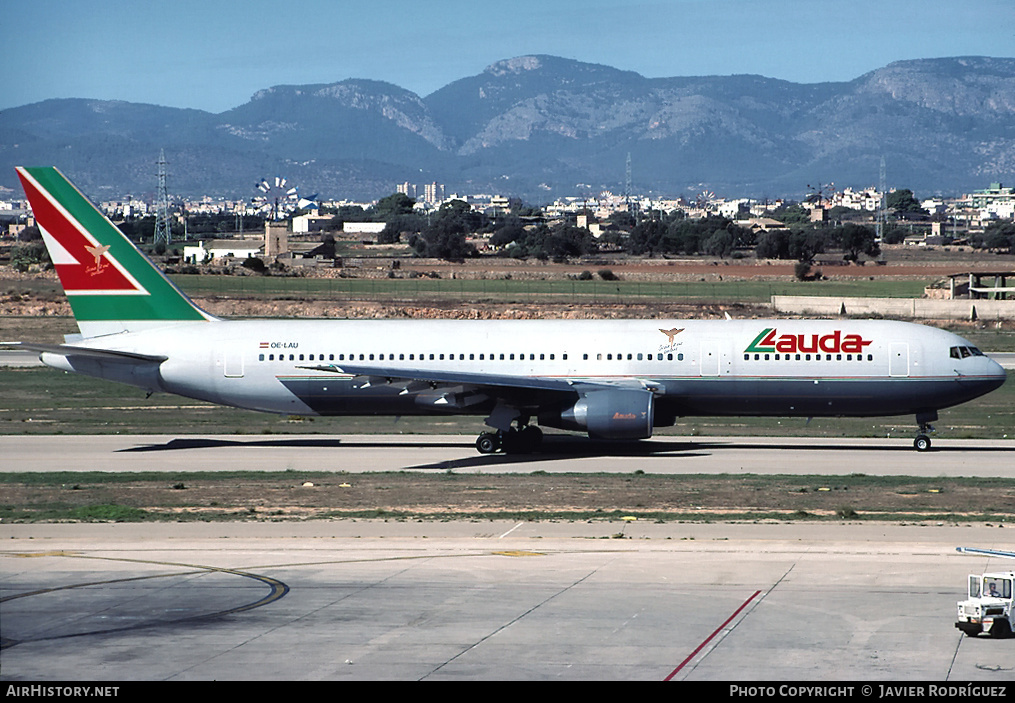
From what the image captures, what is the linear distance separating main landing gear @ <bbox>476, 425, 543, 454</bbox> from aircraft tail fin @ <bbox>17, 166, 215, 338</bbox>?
12.1 meters

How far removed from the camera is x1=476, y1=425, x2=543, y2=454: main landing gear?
41.1 meters

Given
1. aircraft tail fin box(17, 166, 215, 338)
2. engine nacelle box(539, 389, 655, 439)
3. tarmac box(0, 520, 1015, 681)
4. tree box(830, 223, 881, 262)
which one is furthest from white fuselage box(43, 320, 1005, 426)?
tree box(830, 223, 881, 262)

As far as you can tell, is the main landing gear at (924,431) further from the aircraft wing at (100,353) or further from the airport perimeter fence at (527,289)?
the airport perimeter fence at (527,289)

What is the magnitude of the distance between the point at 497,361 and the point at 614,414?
5080mm

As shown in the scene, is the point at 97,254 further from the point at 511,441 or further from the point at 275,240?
the point at 275,240

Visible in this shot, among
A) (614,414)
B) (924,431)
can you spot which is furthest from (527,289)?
(614,414)

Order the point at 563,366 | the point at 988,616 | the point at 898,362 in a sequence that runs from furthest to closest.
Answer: the point at 563,366, the point at 898,362, the point at 988,616

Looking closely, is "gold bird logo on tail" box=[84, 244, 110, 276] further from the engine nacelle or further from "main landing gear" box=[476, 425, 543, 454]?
the engine nacelle

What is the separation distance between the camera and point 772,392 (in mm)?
40312

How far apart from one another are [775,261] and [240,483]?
141 metres

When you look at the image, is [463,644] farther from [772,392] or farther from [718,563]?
[772,392]

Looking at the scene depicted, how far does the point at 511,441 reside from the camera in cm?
4131

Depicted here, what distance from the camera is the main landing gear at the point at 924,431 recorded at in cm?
4103

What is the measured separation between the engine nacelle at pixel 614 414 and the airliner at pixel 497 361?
2.0 inches
